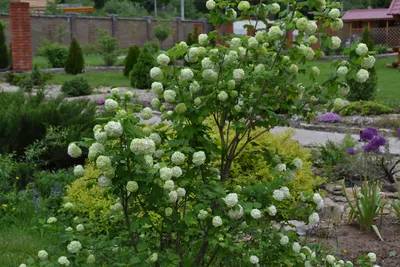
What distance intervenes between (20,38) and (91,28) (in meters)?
15.8

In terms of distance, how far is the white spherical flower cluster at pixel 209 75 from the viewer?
2.82 metres

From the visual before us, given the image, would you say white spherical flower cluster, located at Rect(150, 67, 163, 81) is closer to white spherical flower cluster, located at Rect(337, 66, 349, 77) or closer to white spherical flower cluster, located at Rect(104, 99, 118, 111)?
white spherical flower cluster, located at Rect(104, 99, 118, 111)

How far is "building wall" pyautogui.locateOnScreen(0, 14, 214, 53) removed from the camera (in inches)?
1287

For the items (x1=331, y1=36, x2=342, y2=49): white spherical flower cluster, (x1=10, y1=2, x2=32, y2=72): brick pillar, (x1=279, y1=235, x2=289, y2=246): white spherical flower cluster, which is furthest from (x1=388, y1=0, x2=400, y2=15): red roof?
(x1=279, y1=235, x2=289, y2=246): white spherical flower cluster

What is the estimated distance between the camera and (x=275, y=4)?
298 cm

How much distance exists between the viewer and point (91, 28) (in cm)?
3538

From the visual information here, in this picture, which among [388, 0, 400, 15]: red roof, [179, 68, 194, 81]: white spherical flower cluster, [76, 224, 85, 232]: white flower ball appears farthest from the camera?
[388, 0, 400, 15]: red roof

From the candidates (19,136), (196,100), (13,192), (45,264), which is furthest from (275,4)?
(19,136)

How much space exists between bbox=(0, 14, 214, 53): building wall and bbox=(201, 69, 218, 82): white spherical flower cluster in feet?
95.5

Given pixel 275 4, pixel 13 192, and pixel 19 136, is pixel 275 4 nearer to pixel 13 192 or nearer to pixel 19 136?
pixel 13 192

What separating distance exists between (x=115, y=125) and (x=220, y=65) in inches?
25.9

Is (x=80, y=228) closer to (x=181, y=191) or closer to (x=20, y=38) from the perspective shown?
(x=181, y=191)

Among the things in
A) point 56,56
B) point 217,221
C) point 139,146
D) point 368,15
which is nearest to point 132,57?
point 56,56

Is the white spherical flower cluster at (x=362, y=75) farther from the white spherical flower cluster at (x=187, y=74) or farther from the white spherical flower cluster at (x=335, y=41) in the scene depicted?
the white spherical flower cluster at (x=187, y=74)
